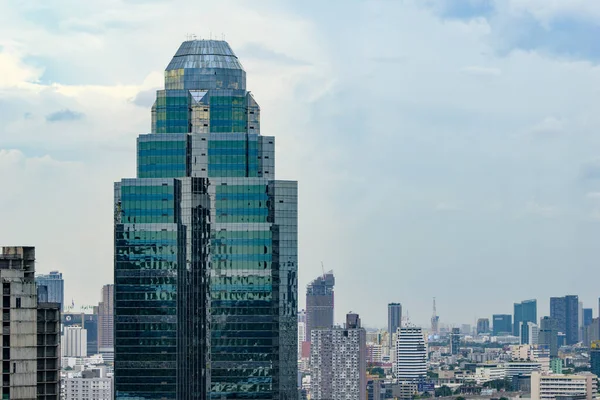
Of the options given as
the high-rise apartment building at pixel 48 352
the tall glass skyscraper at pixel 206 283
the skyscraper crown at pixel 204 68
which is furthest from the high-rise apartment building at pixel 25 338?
the skyscraper crown at pixel 204 68

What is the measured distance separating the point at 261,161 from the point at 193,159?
5031 mm

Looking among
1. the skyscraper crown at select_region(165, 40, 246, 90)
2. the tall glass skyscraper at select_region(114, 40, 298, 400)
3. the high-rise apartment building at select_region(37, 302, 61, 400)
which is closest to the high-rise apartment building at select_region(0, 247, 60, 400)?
the high-rise apartment building at select_region(37, 302, 61, 400)

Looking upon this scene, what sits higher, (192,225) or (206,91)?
(206,91)

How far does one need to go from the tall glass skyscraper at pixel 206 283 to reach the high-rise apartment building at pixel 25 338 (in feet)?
169

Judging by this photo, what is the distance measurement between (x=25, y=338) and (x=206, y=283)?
54.9 meters

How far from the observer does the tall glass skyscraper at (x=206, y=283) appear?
129625mm

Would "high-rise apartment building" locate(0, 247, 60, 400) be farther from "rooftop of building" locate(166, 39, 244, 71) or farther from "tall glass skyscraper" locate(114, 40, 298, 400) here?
"rooftop of building" locate(166, 39, 244, 71)

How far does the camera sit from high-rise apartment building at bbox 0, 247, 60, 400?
248 ft

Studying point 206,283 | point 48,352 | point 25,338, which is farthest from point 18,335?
point 206,283

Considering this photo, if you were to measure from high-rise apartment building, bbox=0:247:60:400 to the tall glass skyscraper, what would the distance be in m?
51.6

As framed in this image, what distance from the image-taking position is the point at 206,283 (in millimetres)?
130875

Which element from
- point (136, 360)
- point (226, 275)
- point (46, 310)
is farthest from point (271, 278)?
point (46, 310)

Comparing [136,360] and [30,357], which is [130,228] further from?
[30,357]

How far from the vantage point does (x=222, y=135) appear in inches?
5266
